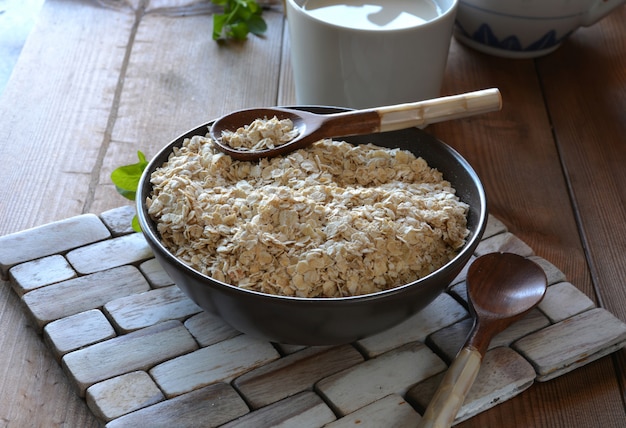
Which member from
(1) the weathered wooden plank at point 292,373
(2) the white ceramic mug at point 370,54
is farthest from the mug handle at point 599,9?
(1) the weathered wooden plank at point 292,373

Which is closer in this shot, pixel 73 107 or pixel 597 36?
pixel 73 107

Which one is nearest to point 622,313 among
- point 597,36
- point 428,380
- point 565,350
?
point 565,350

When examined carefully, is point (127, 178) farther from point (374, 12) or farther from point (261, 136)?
point (374, 12)

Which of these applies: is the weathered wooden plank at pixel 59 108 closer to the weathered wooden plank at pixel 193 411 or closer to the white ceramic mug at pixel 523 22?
the weathered wooden plank at pixel 193 411

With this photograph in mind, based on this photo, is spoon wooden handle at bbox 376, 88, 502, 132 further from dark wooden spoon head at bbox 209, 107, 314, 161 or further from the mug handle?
the mug handle

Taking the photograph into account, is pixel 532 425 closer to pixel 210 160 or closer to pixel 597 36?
pixel 210 160

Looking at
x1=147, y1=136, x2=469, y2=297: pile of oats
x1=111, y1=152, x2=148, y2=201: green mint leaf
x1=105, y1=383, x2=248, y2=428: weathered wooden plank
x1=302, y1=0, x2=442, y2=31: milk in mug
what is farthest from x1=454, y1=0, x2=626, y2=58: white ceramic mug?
x1=105, y1=383, x2=248, y2=428: weathered wooden plank

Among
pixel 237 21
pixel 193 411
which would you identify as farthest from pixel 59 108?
pixel 193 411
